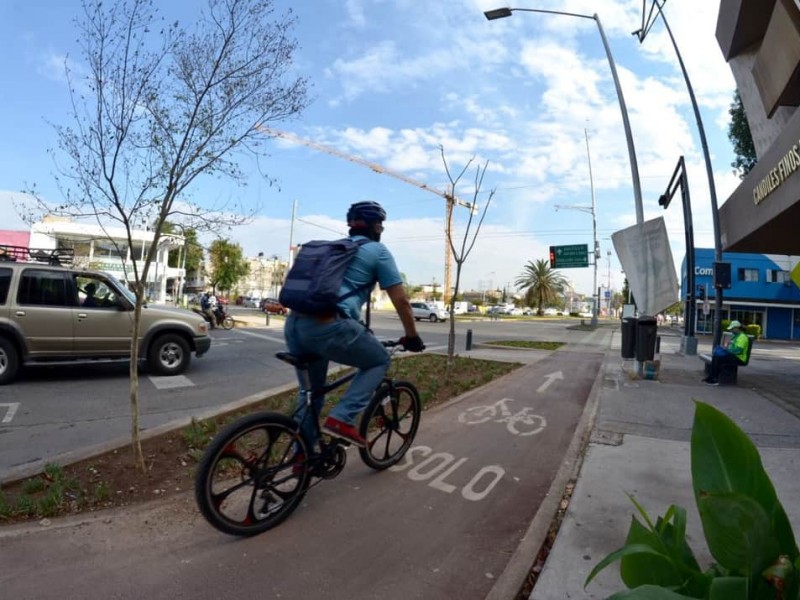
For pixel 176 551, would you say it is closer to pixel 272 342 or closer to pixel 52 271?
pixel 52 271

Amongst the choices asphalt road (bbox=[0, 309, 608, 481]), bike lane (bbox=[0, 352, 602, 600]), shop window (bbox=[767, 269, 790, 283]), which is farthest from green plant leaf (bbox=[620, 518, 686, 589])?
shop window (bbox=[767, 269, 790, 283])

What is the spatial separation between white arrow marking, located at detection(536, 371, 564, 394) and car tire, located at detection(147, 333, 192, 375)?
632 cm

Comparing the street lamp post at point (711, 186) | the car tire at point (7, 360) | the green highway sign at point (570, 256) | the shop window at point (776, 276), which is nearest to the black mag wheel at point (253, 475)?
the car tire at point (7, 360)

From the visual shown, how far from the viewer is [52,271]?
852 cm

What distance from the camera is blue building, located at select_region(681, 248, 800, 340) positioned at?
37.5 m

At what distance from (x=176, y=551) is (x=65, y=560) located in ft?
1.85

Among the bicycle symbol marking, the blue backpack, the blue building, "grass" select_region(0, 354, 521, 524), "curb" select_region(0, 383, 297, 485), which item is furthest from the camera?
the blue building

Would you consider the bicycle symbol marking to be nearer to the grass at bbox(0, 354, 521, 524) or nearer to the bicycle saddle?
the grass at bbox(0, 354, 521, 524)

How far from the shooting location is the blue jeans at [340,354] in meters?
3.24

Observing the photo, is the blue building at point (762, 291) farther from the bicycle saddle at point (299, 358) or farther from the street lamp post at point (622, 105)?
Answer: the bicycle saddle at point (299, 358)

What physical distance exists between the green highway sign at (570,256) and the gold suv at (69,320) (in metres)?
38.7

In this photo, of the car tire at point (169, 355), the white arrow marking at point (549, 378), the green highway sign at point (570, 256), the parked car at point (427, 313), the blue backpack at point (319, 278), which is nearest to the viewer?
the blue backpack at point (319, 278)

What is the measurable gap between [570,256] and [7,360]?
4167 cm

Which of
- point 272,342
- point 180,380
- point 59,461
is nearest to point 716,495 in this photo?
point 59,461
